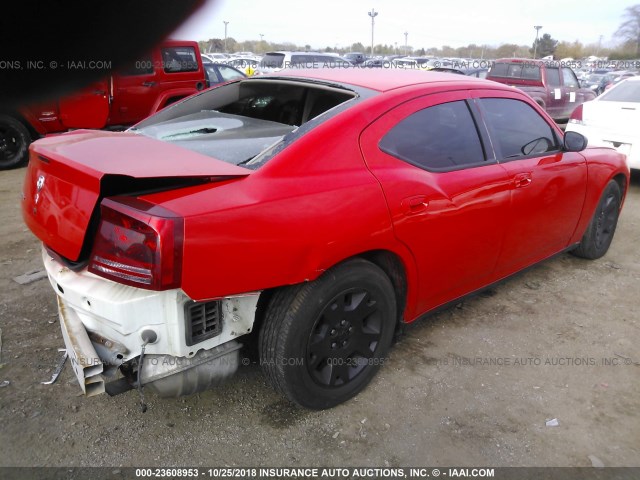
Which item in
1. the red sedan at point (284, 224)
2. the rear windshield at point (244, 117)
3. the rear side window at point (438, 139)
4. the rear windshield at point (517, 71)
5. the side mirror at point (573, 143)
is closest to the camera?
the red sedan at point (284, 224)

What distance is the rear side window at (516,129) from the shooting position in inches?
122

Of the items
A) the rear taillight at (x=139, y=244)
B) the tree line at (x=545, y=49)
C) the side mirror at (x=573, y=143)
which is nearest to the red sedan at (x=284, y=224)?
the rear taillight at (x=139, y=244)

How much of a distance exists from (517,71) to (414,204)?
35.3 ft

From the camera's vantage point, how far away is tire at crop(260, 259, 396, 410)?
221 centimetres

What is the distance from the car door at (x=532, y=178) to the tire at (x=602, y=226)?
55 centimetres

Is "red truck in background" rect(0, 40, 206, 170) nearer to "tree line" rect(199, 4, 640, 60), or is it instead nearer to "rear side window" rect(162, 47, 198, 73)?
"rear side window" rect(162, 47, 198, 73)

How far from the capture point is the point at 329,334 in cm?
239

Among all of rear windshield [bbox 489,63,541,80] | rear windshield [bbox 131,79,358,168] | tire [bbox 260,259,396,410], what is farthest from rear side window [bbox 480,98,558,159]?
rear windshield [bbox 489,63,541,80]

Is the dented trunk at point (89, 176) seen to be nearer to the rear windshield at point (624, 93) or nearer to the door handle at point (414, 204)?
the door handle at point (414, 204)

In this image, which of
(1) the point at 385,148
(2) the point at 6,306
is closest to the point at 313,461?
(1) the point at 385,148

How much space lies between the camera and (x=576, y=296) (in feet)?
12.5

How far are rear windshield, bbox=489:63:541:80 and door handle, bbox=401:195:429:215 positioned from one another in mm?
10333

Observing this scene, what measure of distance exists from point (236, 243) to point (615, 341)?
2.55m

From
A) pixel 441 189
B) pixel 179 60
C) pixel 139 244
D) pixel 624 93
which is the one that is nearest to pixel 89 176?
pixel 139 244
